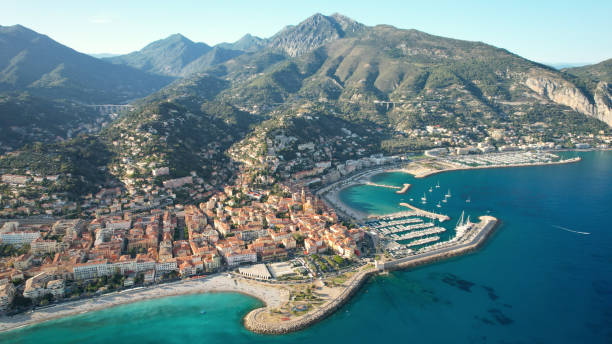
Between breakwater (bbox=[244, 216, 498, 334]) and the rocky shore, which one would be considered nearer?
the rocky shore

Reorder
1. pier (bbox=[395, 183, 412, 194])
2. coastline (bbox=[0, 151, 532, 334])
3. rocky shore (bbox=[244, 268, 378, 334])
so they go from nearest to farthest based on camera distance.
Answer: rocky shore (bbox=[244, 268, 378, 334]) < coastline (bbox=[0, 151, 532, 334]) < pier (bbox=[395, 183, 412, 194])

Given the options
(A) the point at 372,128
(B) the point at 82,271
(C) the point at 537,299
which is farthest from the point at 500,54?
(B) the point at 82,271

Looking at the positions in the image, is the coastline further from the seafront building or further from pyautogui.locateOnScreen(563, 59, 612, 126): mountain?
pyautogui.locateOnScreen(563, 59, 612, 126): mountain

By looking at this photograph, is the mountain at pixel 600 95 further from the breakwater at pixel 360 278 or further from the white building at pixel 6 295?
the white building at pixel 6 295

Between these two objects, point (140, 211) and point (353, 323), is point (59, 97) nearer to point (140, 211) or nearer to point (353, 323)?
point (140, 211)

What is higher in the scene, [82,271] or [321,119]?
[321,119]

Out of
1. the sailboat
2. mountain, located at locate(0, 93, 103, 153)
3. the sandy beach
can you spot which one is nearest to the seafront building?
the sandy beach
